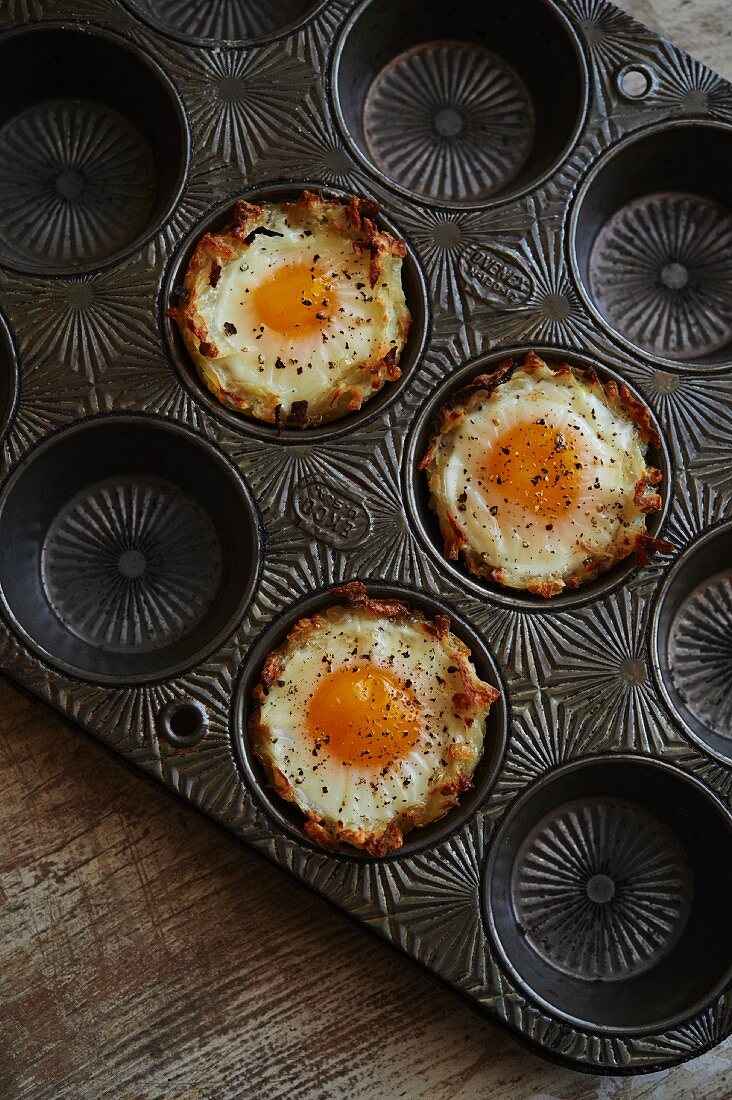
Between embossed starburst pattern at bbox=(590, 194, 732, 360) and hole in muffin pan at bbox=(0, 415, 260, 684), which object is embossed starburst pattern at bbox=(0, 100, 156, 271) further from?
embossed starburst pattern at bbox=(590, 194, 732, 360)

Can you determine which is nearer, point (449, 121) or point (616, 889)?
point (616, 889)

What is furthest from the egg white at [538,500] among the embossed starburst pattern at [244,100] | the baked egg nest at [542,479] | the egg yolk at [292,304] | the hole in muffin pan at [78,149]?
the hole in muffin pan at [78,149]

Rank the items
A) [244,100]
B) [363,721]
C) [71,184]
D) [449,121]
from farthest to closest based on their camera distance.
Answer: [449,121], [71,184], [244,100], [363,721]

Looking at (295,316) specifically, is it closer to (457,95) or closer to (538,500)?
(538,500)

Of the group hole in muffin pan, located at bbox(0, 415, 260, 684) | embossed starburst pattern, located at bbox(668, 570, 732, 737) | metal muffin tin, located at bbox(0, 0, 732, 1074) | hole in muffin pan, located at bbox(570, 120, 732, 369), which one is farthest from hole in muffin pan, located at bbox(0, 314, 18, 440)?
embossed starburst pattern, located at bbox(668, 570, 732, 737)

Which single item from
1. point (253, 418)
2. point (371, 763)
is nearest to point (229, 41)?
point (253, 418)

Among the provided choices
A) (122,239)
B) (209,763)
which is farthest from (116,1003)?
(122,239)

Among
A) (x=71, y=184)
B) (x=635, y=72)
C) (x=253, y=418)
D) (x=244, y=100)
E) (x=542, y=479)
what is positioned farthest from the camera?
(x=71, y=184)
